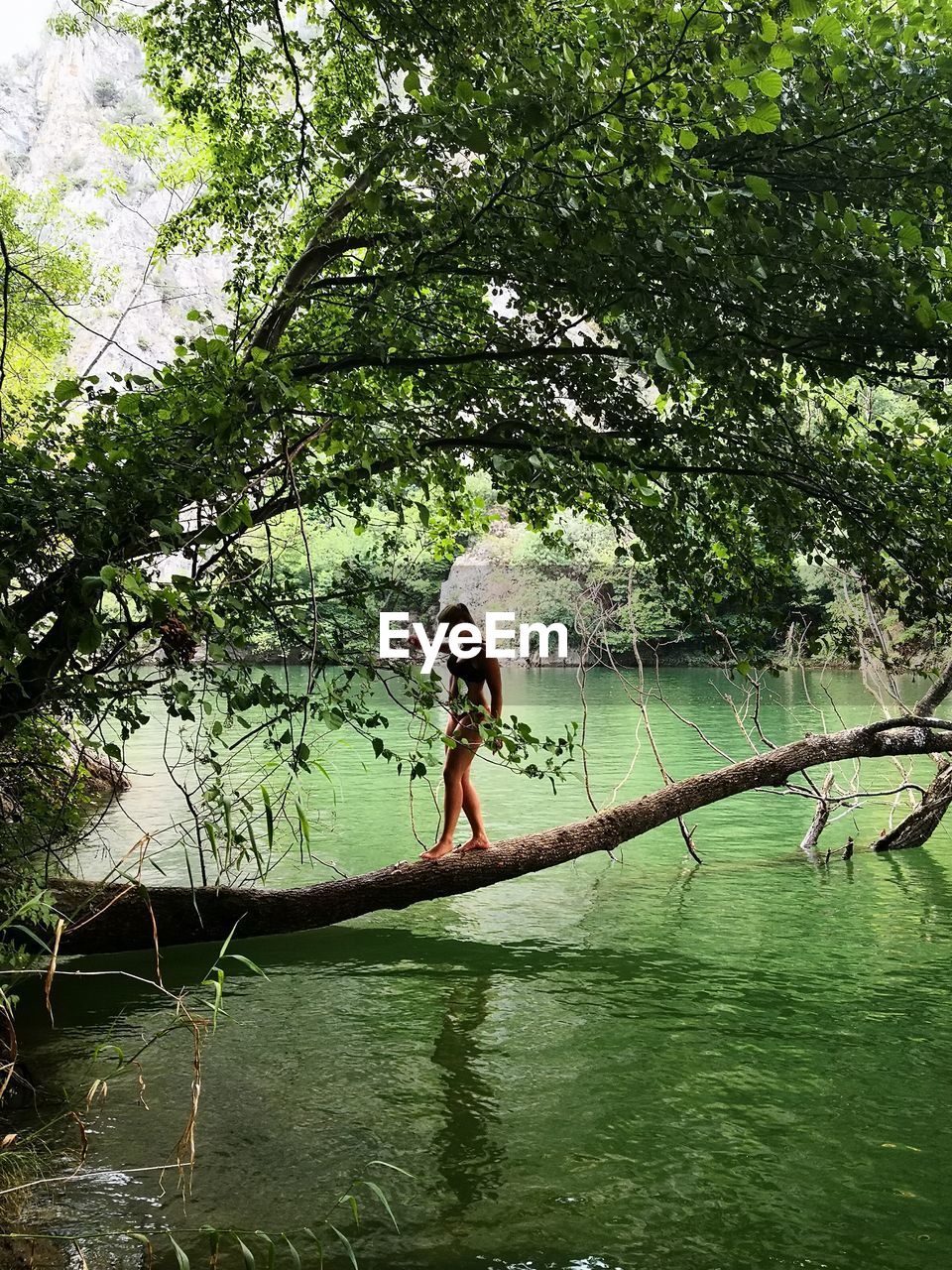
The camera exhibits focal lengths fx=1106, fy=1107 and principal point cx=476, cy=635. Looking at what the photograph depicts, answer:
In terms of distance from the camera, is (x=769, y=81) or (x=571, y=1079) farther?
(x=571, y=1079)

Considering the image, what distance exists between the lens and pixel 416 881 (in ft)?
25.8

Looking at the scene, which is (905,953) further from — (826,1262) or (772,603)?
(826,1262)

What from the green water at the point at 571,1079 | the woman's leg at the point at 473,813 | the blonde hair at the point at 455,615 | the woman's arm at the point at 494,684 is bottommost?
the green water at the point at 571,1079

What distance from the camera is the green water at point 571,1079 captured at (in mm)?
4133

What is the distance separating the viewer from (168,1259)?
385cm

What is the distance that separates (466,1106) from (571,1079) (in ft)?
2.04

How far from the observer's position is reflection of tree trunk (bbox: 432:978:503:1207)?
4.48 metres

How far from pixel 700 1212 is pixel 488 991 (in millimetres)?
2903

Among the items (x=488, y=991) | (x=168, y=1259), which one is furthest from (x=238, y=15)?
(x=168, y=1259)

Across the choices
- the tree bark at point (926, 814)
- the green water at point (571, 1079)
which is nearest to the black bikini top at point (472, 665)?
the green water at point (571, 1079)

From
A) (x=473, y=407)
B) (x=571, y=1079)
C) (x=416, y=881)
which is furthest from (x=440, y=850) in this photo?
(x=473, y=407)

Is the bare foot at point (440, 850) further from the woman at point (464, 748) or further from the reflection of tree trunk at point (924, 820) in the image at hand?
the reflection of tree trunk at point (924, 820)

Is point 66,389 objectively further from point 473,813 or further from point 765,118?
point 473,813

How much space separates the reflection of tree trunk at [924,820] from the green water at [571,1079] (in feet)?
4.30
